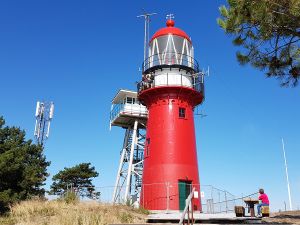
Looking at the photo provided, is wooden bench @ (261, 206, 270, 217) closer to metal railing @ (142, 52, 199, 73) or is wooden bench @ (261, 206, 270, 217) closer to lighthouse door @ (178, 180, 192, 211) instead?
lighthouse door @ (178, 180, 192, 211)

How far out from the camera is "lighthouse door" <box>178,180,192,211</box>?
84.8 feet

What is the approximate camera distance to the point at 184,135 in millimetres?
27578

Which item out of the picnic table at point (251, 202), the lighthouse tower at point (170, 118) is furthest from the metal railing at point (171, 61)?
the picnic table at point (251, 202)

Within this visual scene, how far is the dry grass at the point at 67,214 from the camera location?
15.9 m

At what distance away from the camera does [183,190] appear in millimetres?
26203

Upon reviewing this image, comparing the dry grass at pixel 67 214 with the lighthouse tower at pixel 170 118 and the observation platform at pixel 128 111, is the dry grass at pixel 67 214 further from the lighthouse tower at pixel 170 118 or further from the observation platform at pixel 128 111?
the observation platform at pixel 128 111

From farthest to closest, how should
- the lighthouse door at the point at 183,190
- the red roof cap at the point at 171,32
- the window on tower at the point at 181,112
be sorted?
the red roof cap at the point at 171,32 → the window on tower at the point at 181,112 → the lighthouse door at the point at 183,190

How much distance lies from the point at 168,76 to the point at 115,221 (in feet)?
45.6

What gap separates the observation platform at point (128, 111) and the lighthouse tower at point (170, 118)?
7.60m

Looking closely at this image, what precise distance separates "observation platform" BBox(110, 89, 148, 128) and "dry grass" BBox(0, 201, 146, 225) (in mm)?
17263

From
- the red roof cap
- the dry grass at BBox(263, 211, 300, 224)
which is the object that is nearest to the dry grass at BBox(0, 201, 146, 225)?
the dry grass at BBox(263, 211, 300, 224)

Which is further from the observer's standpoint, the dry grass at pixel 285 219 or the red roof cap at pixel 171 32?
the red roof cap at pixel 171 32

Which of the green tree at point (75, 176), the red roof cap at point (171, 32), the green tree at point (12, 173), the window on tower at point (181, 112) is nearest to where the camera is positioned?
the green tree at point (12, 173)

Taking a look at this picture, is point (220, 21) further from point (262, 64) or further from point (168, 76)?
point (168, 76)
